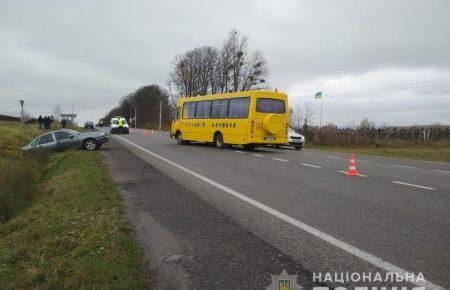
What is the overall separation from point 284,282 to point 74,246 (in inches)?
115

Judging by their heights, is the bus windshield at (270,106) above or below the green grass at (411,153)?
above

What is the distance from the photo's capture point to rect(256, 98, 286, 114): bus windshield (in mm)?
22859

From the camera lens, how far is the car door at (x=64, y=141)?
23.3 m

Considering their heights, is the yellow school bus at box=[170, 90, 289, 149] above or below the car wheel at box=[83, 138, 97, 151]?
above

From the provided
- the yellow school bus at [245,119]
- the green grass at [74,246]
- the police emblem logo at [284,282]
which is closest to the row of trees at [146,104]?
the yellow school bus at [245,119]

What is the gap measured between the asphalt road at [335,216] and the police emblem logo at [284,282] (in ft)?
0.37

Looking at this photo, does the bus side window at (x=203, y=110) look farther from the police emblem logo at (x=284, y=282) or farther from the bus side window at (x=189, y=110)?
the police emblem logo at (x=284, y=282)

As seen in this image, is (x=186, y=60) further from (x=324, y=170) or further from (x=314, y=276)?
(x=314, y=276)

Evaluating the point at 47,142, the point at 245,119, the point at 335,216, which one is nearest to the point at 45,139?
the point at 47,142

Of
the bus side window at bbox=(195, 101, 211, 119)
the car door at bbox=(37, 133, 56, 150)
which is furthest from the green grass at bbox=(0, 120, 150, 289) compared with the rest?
the bus side window at bbox=(195, 101, 211, 119)

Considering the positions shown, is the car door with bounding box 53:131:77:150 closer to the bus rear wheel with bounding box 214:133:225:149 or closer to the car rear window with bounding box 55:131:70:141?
the car rear window with bounding box 55:131:70:141

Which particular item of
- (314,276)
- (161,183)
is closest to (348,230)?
(314,276)

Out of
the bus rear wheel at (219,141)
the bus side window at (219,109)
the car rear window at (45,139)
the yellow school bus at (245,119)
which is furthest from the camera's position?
the bus rear wheel at (219,141)

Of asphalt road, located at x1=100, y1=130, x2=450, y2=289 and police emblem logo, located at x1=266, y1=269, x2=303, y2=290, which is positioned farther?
asphalt road, located at x1=100, y1=130, x2=450, y2=289
